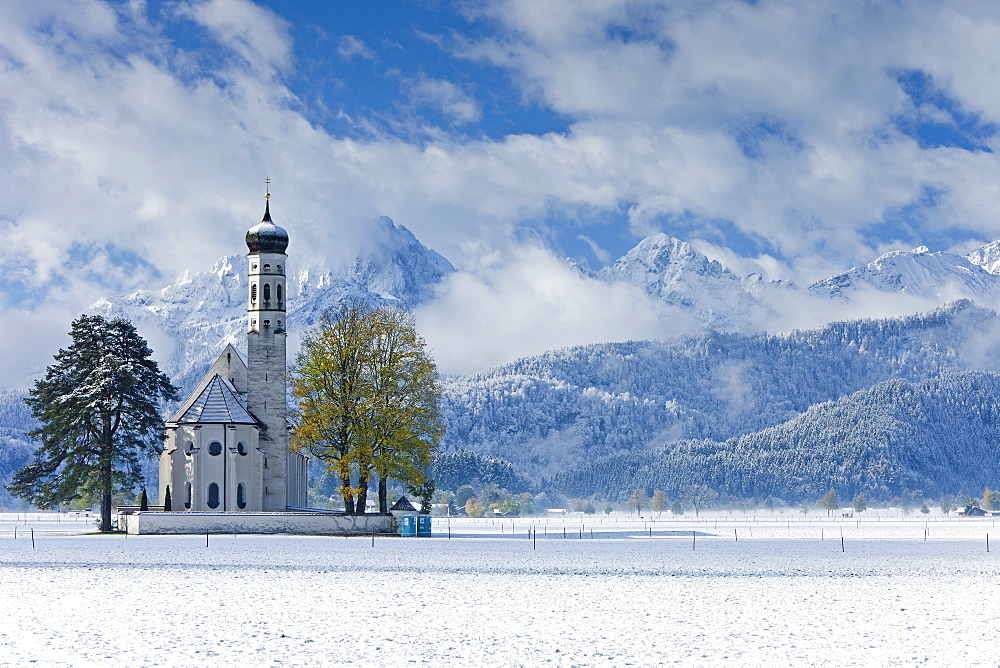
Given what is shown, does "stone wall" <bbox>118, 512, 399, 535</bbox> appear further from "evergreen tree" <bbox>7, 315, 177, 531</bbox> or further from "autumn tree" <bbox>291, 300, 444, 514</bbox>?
"evergreen tree" <bbox>7, 315, 177, 531</bbox>

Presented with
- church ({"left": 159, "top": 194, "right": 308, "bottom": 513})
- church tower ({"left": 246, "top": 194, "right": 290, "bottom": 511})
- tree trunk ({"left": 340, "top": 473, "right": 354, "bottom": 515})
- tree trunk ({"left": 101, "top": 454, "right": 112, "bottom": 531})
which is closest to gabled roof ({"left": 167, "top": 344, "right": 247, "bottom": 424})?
church ({"left": 159, "top": 194, "right": 308, "bottom": 513})

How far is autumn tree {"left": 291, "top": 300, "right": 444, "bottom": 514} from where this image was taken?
87.6 m

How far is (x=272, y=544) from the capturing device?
238 feet

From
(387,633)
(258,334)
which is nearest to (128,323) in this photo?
(258,334)

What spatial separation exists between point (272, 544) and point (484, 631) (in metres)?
44.0

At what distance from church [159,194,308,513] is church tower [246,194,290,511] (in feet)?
0.25

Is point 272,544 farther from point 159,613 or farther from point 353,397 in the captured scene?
point 159,613

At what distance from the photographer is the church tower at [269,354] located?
328ft

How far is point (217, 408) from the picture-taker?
317ft

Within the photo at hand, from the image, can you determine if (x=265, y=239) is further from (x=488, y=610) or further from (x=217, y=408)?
(x=488, y=610)

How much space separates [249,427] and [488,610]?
6489 cm

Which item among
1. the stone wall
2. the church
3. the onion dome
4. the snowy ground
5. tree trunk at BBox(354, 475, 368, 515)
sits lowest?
the snowy ground

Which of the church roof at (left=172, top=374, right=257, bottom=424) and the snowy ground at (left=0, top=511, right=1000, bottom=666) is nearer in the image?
the snowy ground at (left=0, top=511, right=1000, bottom=666)

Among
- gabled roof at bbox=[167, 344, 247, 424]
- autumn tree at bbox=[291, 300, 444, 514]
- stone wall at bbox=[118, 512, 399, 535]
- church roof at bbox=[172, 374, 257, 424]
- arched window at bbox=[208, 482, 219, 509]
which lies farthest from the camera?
gabled roof at bbox=[167, 344, 247, 424]
